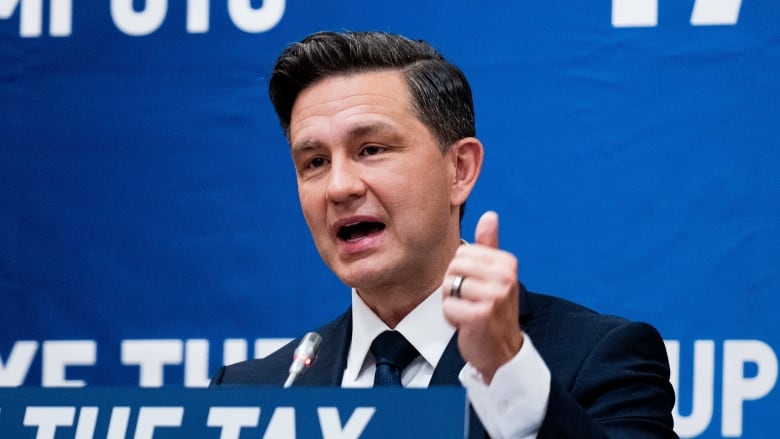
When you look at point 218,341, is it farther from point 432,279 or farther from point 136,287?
point 432,279

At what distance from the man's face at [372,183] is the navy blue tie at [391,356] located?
0.31 feet

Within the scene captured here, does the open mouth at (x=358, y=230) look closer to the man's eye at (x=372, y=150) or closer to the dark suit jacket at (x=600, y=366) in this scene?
the man's eye at (x=372, y=150)

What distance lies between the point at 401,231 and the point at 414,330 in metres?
0.17

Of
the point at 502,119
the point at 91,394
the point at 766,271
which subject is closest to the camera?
the point at 91,394

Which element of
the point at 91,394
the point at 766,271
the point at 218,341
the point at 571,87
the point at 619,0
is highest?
the point at 619,0

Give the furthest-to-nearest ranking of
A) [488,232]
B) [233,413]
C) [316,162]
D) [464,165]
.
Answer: [464,165], [316,162], [488,232], [233,413]

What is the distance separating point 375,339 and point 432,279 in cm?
15

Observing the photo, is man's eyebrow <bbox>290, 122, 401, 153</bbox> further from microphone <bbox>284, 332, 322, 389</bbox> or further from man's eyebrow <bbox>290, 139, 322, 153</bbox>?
microphone <bbox>284, 332, 322, 389</bbox>

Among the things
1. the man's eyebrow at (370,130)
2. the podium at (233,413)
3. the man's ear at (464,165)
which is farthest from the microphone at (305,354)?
the man's ear at (464,165)

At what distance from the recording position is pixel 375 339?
2.03 metres

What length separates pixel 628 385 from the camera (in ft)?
5.89

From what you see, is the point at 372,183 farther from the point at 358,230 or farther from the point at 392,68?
the point at 392,68

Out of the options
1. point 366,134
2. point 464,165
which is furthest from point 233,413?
point 464,165

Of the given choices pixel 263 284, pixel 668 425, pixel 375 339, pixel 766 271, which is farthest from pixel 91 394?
pixel 766 271
